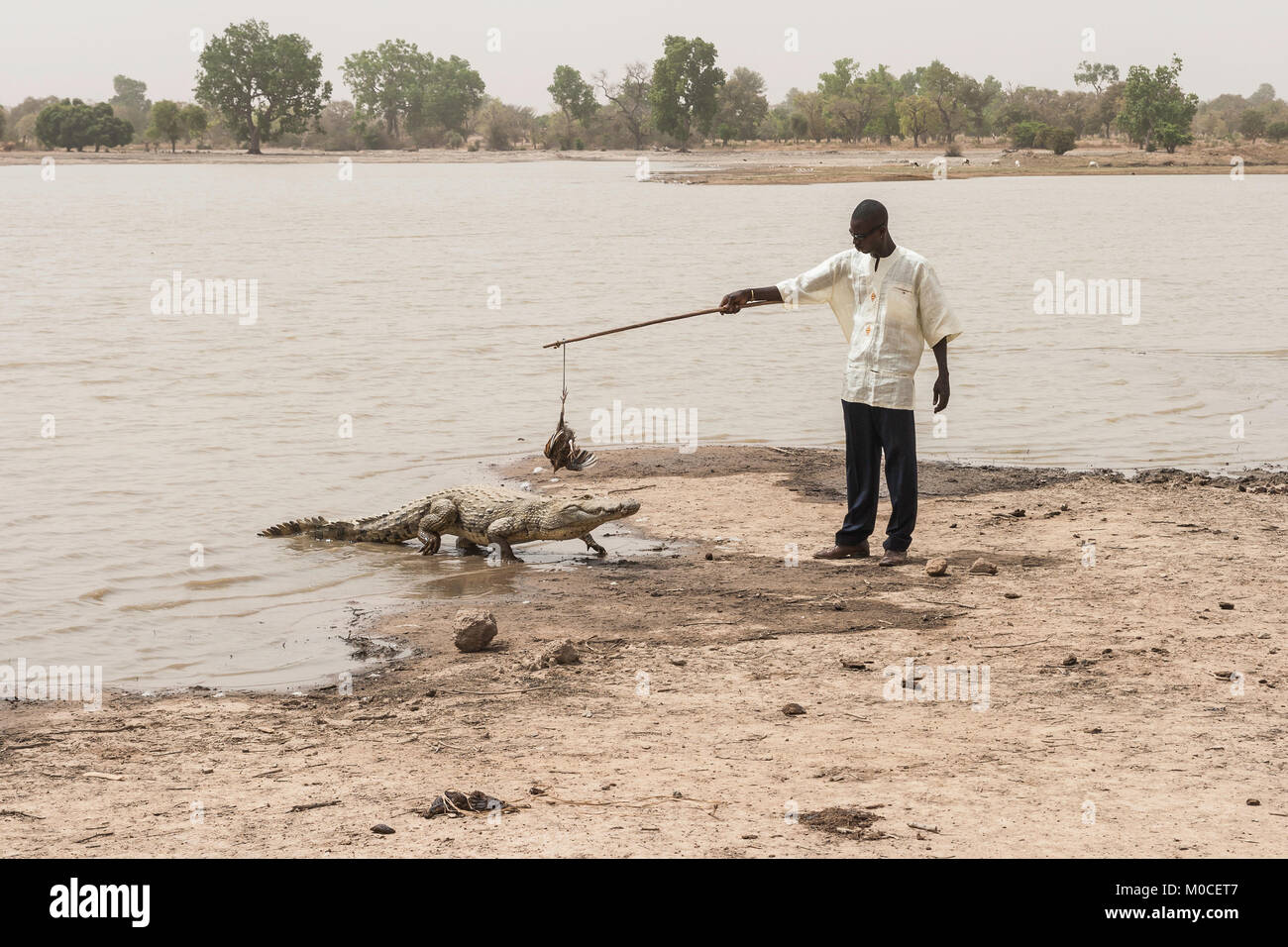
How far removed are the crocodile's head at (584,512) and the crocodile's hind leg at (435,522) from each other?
71cm

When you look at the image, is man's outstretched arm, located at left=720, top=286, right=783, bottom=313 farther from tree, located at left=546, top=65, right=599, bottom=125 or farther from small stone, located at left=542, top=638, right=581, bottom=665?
tree, located at left=546, top=65, right=599, bottom=125

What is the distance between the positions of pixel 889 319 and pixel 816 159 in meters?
78.9

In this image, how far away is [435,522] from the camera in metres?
8.66

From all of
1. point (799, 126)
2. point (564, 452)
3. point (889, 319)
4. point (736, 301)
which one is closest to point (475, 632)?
point (736, 301)

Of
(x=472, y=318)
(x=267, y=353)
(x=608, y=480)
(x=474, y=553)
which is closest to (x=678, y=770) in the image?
(x=474, y=553)

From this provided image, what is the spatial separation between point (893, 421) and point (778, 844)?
4.04 metres

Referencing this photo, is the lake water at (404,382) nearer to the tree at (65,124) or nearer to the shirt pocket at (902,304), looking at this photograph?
the shirt pocket at (902,304)

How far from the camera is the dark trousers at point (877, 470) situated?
7.64 metres

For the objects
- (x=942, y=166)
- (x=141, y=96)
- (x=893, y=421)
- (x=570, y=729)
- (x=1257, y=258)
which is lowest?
(x=570, y=729)

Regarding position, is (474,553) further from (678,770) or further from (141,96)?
(141,96)

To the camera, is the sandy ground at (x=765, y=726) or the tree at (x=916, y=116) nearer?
the sandy ground at (x=765, y=726)

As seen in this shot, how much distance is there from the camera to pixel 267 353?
17438 mm

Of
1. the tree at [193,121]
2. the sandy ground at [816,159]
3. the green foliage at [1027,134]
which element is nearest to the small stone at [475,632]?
the sandy ground at [816,159]

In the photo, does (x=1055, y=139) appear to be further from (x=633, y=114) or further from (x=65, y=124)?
(x=65, y=124)
